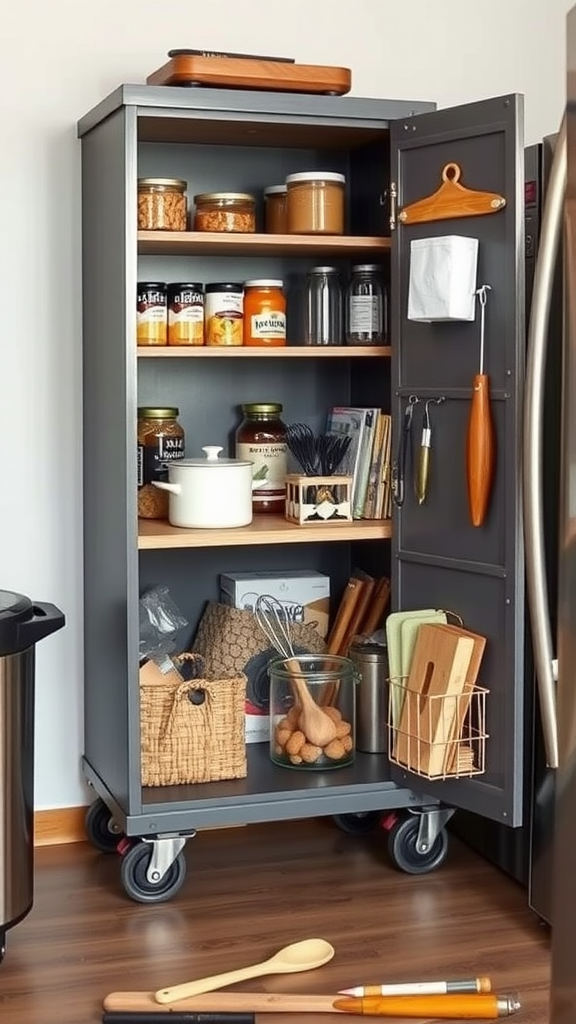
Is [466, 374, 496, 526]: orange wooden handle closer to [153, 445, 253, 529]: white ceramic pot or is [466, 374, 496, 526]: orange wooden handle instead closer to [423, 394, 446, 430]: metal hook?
[423, 394, 446, 430]: metal hook

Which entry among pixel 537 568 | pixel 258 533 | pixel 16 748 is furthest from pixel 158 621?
pixel 537 568

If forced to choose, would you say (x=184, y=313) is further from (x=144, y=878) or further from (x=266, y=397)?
(x=144, y=878)

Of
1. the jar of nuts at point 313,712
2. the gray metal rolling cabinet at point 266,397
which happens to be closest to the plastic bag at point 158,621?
the gray metal rolling cabinet at point 266,397

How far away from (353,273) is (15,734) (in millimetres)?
1181

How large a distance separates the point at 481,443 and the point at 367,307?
0.51m

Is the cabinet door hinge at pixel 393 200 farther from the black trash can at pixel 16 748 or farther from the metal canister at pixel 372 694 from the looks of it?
the black trash can at pixel 16 748

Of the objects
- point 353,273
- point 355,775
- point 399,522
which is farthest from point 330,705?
point 353,273

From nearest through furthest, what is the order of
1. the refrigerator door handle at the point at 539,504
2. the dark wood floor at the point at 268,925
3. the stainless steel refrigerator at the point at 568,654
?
the stainless steel refrigerator at the point at 568,654 → the refrigerator door handle at the point at 539,504 → the dark wood floor at the point at 268,925

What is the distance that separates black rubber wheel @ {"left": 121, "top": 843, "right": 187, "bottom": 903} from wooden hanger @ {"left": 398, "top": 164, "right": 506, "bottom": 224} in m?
1.30

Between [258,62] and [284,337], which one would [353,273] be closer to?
[284,337]

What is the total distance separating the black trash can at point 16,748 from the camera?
91.4 inches

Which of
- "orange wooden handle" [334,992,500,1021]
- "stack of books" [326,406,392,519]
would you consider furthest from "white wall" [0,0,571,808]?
"orange wooden handle" [334,992,500,1021]

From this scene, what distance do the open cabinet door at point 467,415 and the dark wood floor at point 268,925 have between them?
0.71ft

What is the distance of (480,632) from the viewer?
2.56 metres
